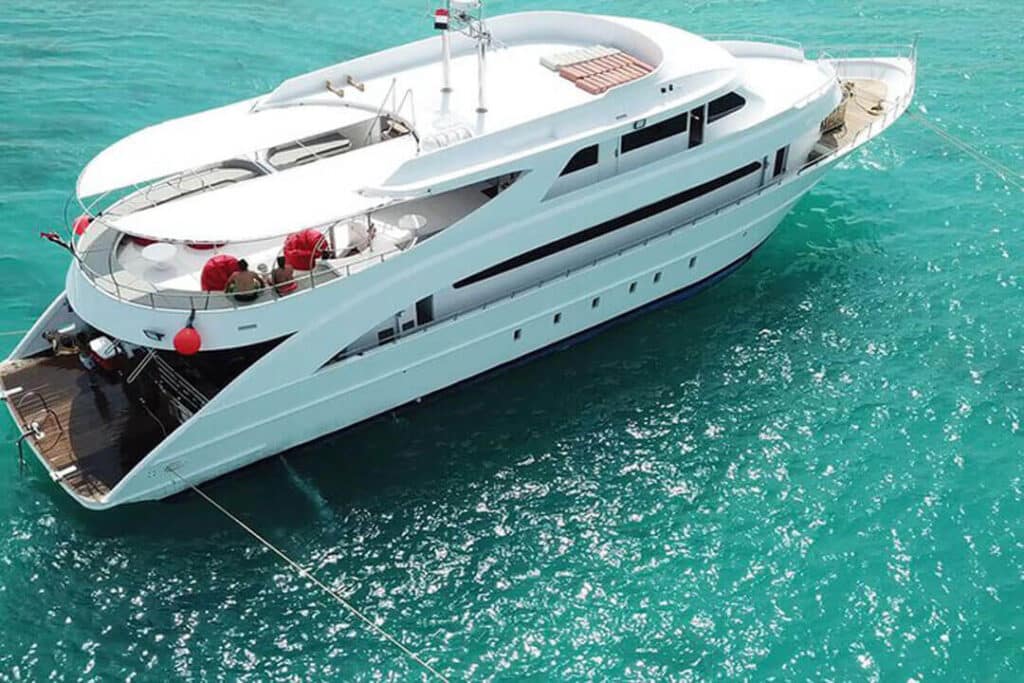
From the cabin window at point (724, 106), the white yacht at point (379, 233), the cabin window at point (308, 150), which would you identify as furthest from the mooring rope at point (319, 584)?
the cabin window at point (724, 106)

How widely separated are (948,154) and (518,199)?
15873 millimetres

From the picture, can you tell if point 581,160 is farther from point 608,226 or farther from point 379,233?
point 379,233

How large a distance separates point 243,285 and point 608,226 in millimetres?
7818

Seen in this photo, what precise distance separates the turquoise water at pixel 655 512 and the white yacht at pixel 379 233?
1181 mm

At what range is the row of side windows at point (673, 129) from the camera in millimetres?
Answer: 19625

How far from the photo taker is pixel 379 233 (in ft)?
61.0

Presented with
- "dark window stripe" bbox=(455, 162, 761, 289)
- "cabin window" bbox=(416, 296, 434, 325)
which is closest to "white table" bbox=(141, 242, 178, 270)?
"cabin window" bbox=(416, 296, 434, 325)

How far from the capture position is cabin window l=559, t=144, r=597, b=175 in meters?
19.5

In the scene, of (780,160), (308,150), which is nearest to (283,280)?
(308,150)

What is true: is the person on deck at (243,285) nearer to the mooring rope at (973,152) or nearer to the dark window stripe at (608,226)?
the dark window stripe at (608,226)

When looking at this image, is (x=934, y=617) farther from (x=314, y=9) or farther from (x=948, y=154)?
(x=314, y=9)

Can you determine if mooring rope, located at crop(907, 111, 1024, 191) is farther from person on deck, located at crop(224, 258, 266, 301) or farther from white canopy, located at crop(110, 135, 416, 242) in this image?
person on deck, located at crop(224, 258, 266, 301)

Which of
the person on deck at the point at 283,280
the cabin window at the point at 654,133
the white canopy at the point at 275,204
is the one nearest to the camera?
the white canopy at the point at 275,204

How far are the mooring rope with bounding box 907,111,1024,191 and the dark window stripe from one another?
365 inches
